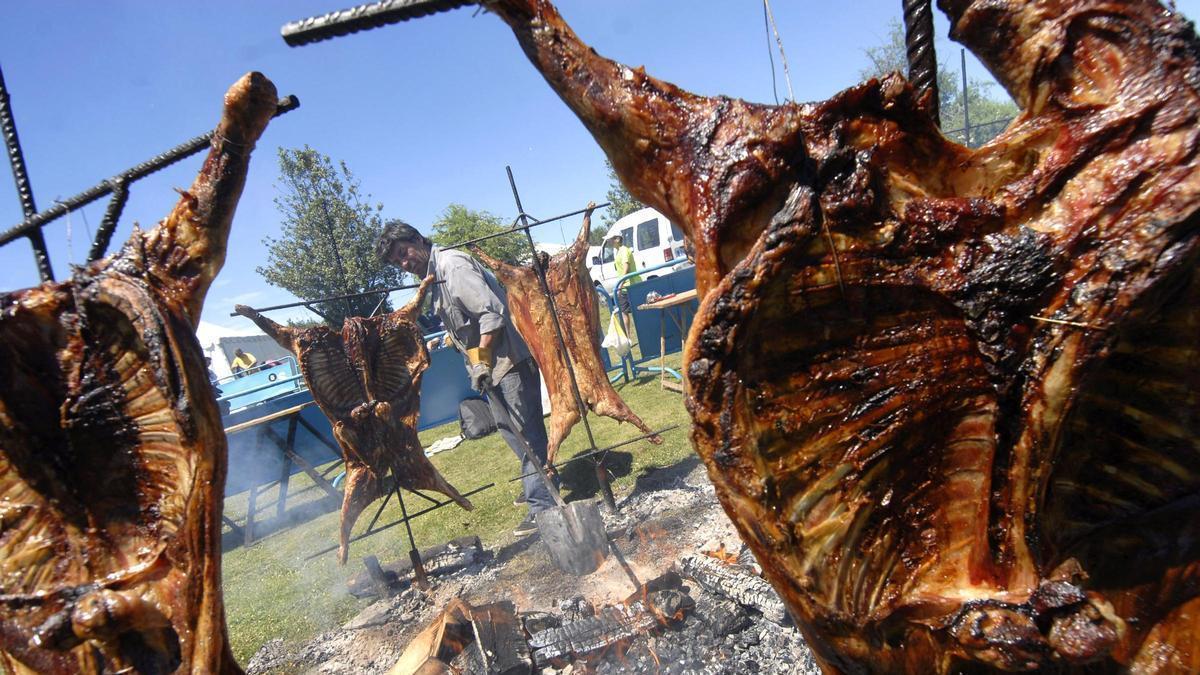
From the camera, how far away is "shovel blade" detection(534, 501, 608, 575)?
4.65 m

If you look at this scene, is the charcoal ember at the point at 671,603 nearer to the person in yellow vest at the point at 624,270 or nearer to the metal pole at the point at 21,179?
the metal pole at the point at 21,179

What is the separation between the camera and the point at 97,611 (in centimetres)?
196

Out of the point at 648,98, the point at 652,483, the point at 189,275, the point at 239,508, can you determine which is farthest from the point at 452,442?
the point at 648,98

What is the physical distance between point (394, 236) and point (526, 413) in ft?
7.16

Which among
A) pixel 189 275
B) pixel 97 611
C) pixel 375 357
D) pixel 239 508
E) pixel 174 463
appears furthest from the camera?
pixel 239 508

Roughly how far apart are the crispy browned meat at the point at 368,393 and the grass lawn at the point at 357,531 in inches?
28.2

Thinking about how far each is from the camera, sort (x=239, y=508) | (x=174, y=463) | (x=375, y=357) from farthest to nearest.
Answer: (x=239, y=508), (x=375, y=357), (x=174, y=463)

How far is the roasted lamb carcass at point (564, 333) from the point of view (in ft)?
19.3

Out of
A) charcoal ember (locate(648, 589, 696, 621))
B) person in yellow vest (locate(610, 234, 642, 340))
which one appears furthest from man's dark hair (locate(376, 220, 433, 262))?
person in yellow vest (locate(610, 234, 642, 340))

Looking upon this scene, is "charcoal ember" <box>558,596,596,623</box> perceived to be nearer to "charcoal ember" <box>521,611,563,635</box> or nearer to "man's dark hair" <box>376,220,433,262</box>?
"charcoal ember" <box>521,611,563,635</box>

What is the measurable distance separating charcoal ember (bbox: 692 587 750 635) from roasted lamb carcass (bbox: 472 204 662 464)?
2135 mm

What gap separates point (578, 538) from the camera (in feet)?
15.3

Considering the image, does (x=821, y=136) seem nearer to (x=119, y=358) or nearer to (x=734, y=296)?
(x=734, y=296)

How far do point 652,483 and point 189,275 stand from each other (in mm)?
4846
